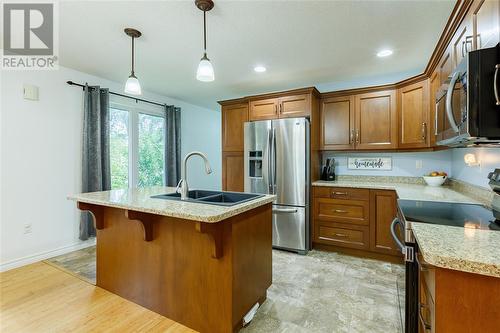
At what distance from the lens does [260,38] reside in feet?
7.73

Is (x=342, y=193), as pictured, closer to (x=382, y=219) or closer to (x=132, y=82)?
(x=382, y=219)

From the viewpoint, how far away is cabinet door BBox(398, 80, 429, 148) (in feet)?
8.75

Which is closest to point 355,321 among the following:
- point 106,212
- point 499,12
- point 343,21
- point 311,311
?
point 311,311

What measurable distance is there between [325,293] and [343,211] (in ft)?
3.89

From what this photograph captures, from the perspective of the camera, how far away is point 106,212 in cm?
220

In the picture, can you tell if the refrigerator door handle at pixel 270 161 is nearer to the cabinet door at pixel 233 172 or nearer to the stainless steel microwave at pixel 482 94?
the cabinet door at pixel 233 172

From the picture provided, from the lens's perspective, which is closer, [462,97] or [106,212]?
[462,97]

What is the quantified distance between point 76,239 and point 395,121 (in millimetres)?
4515

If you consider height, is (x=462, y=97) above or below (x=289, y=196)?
above

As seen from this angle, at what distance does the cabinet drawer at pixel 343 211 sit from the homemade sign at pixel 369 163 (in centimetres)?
75

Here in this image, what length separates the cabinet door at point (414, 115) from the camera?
2668 millimetres

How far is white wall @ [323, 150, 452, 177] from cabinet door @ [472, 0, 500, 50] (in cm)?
213

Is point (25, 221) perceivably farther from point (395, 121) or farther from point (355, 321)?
point (395, 121)

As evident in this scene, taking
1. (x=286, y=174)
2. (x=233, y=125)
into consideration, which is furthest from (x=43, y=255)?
(x=286, y=174)
